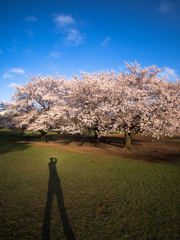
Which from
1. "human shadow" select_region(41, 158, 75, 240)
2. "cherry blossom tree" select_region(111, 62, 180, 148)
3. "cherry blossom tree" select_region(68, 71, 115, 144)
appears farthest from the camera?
"cherry blossom tree" select_region(68, 71, 115, 144)

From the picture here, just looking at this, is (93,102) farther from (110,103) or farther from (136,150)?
(136,150)

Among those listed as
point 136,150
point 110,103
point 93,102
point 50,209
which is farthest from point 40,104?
point 50,209

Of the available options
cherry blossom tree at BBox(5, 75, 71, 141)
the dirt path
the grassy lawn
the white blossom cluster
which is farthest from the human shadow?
cherry blossom tree at BBox(5, 75, 71, 141)

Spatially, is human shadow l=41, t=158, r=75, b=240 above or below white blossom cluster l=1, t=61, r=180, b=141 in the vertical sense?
below

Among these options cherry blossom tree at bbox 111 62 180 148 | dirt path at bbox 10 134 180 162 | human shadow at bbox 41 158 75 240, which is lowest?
human shadow at bbox 41 158 75 240

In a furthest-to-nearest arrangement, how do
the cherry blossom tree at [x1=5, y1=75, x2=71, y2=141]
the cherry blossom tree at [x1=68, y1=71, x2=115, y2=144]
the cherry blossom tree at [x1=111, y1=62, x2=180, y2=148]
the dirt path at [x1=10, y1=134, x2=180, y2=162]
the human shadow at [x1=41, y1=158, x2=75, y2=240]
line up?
the cherry blossom tree at [x1=5, y1=75, x2=71, y2=141] < the cherry blossom tree at [x1=68, y1=71, x2=115, y2=144] < the cherry blossom tree at [x1=111, y1=62, x2=180, y2=148] < the dirt path at [x1=10, y1=134, x2=180, y2=162] < the human shadow at [x1=41, y1=158, x2=75, y2=240]

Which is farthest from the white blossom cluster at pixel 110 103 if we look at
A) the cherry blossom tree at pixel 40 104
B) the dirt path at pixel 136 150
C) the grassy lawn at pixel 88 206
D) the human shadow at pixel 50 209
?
the human shadow at pixel 50 209

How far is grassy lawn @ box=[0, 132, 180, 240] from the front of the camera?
441cm

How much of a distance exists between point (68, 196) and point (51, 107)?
2076 cm

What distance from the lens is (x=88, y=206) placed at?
5.82 m

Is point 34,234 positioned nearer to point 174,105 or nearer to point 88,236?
point 88,236

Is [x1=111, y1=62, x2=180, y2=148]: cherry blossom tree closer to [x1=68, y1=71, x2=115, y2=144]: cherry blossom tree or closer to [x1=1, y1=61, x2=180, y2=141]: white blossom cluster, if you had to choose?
[x1=1, y1=61, x2=180, y2=141]: white blossom cluster

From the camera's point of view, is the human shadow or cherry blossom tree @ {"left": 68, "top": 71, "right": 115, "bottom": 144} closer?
the human shadow

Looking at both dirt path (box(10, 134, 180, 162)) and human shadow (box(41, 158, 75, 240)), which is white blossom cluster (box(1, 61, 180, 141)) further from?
human shadow (box(41, 158, 75, 240))
